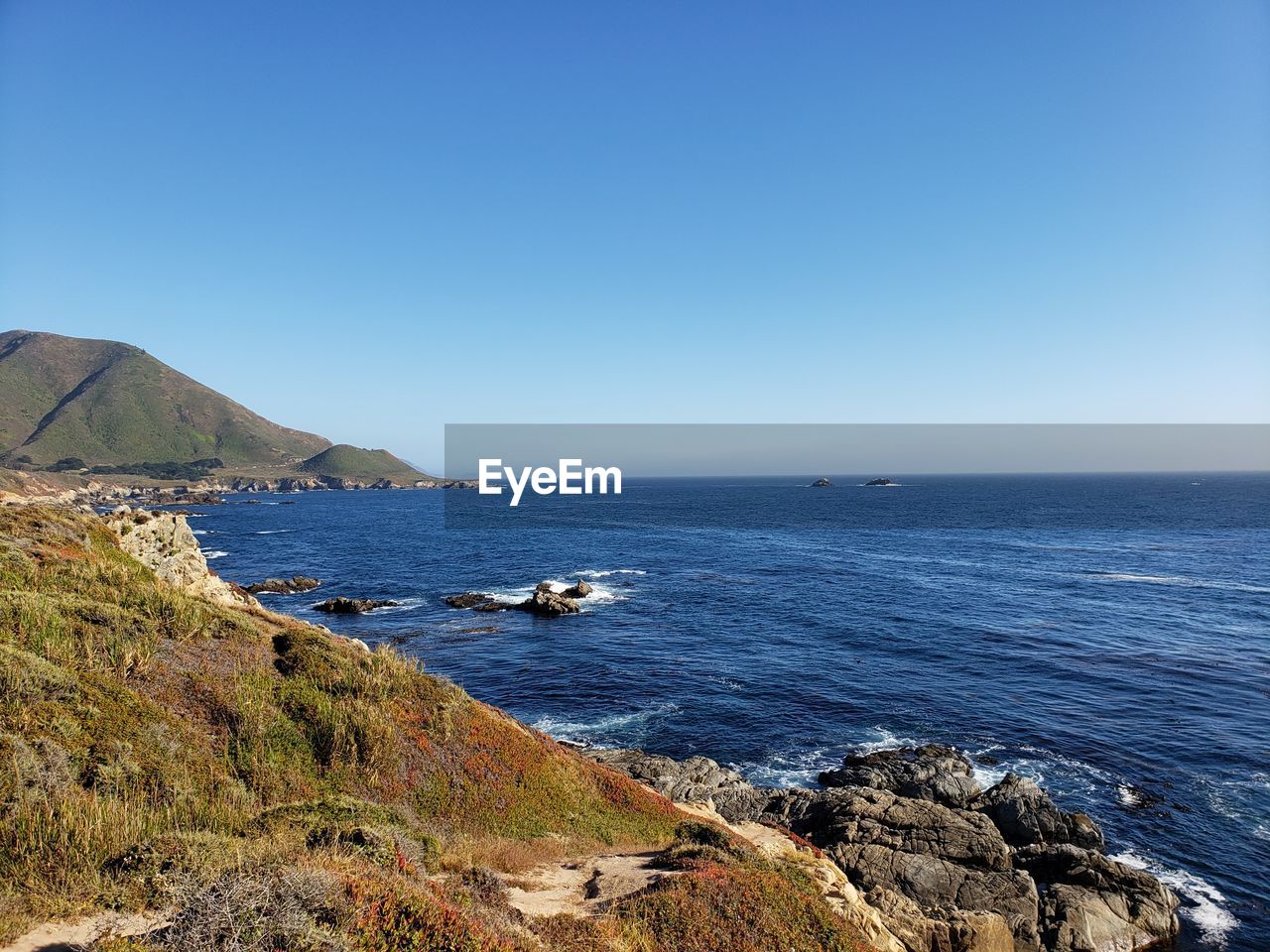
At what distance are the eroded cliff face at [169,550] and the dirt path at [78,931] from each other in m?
23.7

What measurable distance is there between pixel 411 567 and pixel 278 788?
233ft

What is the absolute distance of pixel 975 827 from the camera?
23.2m

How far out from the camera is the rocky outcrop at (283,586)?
66250 millimetres

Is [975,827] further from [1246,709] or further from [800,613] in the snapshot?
[800,613]

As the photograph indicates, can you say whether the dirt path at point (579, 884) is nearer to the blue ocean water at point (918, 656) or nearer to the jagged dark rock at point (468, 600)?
the blue ocean water at point (918, 656)

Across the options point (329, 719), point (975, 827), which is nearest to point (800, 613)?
point (975, 827)

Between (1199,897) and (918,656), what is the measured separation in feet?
77.7

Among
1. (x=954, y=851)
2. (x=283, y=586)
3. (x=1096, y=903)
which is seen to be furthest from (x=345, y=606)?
(x=1096, y=903)

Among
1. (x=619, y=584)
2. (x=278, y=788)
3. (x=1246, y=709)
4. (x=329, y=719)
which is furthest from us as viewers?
(x=619, y=584)

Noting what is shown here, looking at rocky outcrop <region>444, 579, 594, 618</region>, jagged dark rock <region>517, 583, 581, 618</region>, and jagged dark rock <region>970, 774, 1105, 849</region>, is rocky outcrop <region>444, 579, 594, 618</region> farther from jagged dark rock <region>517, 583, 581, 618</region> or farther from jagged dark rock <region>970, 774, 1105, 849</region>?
jagged dark rock <region>970, 774, 1105, 849</region>

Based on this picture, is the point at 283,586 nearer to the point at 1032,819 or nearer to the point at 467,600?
the point at 467,600

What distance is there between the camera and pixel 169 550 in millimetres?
40562

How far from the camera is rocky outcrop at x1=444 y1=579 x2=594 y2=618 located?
192ft

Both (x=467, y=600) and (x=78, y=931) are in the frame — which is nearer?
(x=78, y=931)
